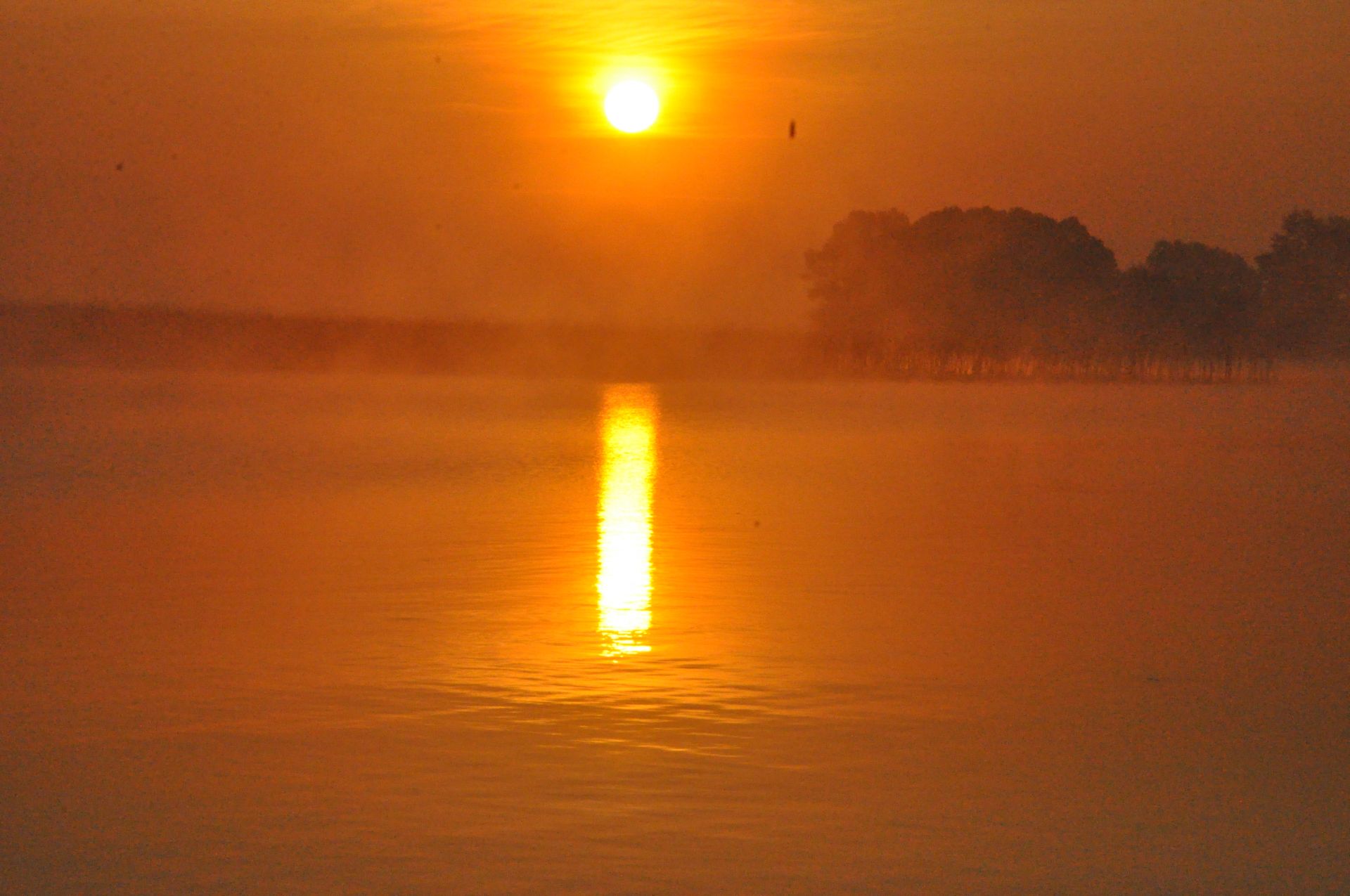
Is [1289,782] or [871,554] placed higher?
[871,554]

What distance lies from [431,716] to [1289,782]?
427cm

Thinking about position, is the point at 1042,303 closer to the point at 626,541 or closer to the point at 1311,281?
the point at 1311,281

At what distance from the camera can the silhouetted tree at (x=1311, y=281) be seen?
4309 inches

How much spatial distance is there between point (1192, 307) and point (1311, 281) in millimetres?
12906

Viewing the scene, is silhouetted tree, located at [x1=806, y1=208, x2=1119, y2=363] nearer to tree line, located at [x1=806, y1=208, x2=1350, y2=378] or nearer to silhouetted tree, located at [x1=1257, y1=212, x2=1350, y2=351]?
tree line, located at [x1=806, y1=208, x2=1350, y2=378]

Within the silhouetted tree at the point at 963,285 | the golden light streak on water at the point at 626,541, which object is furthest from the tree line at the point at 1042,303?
the golden light streak on water at the point at 626,541

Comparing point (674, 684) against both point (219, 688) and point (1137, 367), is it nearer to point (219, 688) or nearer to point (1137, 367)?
point (219, 688)

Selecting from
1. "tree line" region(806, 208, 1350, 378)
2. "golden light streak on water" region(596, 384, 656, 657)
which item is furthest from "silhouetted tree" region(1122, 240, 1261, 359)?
"golden light streak on water" region(596, 384, 656, 657)

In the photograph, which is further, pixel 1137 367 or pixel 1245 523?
pixel 1137 367

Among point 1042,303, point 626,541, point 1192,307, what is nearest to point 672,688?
point 626,541

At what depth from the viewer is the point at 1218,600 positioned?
41.8 ft

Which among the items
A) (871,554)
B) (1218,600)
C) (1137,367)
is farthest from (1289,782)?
(1137,367)

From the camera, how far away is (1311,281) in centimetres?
11088

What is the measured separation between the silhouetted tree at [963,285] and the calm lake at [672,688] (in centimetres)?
8023
